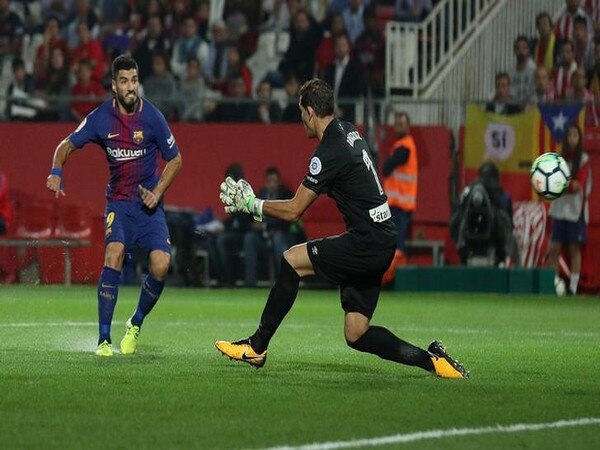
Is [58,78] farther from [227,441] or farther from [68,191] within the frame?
[227,441]

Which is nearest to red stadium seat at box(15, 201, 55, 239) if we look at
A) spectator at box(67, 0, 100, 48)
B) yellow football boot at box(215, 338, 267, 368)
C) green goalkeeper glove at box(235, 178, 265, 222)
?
spectator at box(67, 0, 100, 48)

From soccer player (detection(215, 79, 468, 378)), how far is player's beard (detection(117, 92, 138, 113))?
2086 mm

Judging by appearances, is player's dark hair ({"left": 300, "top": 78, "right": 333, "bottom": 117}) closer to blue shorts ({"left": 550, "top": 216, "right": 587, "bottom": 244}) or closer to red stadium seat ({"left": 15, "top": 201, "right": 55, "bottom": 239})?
blue shorts ({"left": 550, "top": 216, "right": 587, "bottom": 244})

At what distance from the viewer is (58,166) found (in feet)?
37.9

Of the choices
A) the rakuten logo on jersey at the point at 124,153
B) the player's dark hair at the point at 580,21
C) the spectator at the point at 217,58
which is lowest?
the rakuten logo on jersey at the point at 124,153

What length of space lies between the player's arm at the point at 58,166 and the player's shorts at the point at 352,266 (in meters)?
2.44

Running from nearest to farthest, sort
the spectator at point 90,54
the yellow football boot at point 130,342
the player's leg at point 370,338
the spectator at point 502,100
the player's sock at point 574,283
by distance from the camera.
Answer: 1. the player's leg at point 370,338
2. the yellow football boot at point 130,342
3. the player's sock at point 574,283
4. the spectator at point 502,100
5. the spectator at point 90,54

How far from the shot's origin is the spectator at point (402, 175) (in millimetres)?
20859

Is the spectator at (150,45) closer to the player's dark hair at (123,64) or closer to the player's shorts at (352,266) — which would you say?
the player's dark hair at (123,64)

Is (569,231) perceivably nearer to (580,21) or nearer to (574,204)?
(574,204)

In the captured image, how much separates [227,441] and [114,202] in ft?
16.3

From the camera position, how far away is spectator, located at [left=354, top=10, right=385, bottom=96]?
2377cm

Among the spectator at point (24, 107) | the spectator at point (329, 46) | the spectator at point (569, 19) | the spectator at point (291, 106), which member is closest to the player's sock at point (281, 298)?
the spectator at point (291, 106)

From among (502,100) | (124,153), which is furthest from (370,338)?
(502,100)
